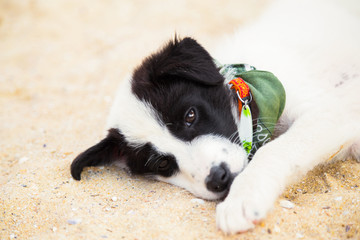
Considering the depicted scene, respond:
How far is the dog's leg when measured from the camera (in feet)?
5.98

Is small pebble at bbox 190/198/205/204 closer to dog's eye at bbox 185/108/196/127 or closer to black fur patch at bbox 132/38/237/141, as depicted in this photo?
black fur patch at bbox 132/38/237/141

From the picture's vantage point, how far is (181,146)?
7.81ft

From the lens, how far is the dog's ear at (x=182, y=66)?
8.30 feet

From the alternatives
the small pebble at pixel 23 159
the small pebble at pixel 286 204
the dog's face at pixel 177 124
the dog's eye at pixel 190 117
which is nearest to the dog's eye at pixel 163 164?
the dog's face at pixel 177 124

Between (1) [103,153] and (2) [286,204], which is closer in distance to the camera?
(2) [286,204]

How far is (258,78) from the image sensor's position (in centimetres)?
266

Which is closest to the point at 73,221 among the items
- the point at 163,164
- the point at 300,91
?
the point at 163,164

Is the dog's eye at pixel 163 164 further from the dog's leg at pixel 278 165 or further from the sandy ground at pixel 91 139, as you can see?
the dog's leg at pixel 278 165

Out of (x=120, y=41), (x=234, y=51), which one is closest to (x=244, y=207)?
(x=234, y=51)

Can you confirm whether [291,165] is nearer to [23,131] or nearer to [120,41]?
[23,131]

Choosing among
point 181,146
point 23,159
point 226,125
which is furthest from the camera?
point 23,159

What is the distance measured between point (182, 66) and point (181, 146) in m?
0.58

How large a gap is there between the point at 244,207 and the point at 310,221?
37cm

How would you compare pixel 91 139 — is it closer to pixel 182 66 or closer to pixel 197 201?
pixel 182 66
